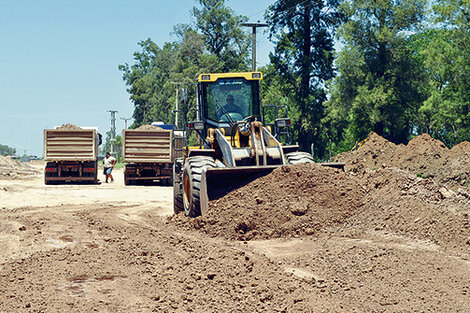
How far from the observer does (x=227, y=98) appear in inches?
482

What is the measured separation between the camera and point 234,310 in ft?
16.7

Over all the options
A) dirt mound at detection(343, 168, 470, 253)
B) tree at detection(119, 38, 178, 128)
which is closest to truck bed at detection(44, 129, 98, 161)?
dirt mound at detection(343, 168, 470, 253)

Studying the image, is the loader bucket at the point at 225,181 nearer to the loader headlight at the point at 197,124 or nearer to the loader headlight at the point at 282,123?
the loader headlight at the point at 197,124

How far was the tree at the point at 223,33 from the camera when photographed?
55.3 m

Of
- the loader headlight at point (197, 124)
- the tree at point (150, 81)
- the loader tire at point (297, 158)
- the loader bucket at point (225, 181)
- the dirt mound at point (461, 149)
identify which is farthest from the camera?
the tree at point (150, 81)

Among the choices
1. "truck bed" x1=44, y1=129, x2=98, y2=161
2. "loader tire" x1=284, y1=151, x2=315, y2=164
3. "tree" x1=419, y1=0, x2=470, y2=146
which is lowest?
"loader tire" x1=284, y1=151, x2=315, y2=164

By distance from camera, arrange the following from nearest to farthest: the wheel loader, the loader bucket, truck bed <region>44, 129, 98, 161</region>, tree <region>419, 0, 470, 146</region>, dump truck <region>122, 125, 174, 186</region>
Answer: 1. the loader bucket
2. the wheel loader
3. dump truck <region>122, 125, 174, 186</region>
4. truck bed <region>44, 129, 98, 161</region>
5. tree <region>419, 0, 470, 146</region>

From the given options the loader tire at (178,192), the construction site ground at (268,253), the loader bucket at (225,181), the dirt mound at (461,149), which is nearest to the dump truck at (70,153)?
the construction site ground at (268,253)

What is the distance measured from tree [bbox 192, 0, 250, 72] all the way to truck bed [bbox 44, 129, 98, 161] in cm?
3167

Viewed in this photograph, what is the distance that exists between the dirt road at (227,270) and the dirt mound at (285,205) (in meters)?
0.20

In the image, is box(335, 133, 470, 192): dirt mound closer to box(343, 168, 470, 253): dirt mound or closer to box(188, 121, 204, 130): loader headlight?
box(343, 168, 470, 253): dirt mound

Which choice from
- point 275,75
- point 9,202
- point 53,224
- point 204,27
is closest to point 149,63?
point 204,27

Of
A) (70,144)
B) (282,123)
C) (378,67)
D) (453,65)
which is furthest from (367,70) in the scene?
(282,123)

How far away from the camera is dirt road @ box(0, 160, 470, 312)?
17.3ft
